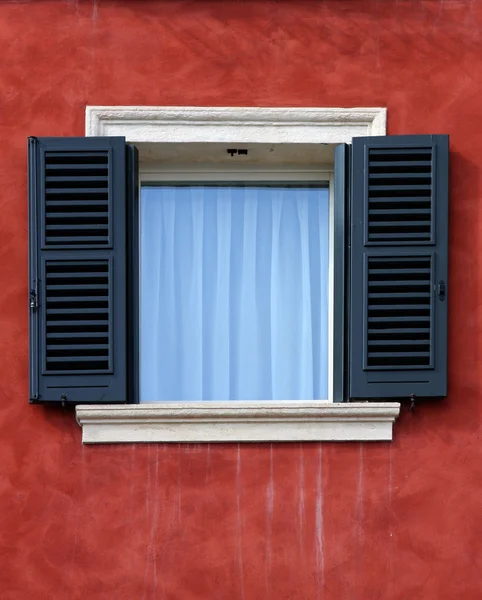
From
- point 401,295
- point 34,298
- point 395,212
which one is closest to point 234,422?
point 401,295

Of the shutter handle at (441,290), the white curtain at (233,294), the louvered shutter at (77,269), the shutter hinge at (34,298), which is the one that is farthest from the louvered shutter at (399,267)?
the shutter hinge at (34,298)

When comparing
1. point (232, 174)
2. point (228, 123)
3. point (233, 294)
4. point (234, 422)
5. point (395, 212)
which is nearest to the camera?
point (234, 422)

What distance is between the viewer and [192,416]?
650 centimetres

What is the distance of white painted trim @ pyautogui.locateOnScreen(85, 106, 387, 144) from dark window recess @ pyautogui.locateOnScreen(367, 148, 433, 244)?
19 cm

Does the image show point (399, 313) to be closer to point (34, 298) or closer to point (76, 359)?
point (76, 359)

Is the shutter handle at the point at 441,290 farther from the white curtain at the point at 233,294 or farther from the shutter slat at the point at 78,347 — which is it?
the shutter slat at the point at 78,347

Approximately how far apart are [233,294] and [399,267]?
0.92 meters

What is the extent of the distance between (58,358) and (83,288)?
374 mm

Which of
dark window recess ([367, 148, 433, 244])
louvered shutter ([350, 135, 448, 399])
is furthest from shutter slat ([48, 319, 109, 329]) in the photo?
dark window recess ([367, 148, 433, 244])

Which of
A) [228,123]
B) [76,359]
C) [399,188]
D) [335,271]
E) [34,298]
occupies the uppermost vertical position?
[228,123]

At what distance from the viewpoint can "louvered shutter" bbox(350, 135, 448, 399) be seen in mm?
6559

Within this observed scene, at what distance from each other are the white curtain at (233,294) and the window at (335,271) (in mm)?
251

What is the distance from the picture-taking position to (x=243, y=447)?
6.55 meters

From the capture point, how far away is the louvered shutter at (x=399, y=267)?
6.56 meters
